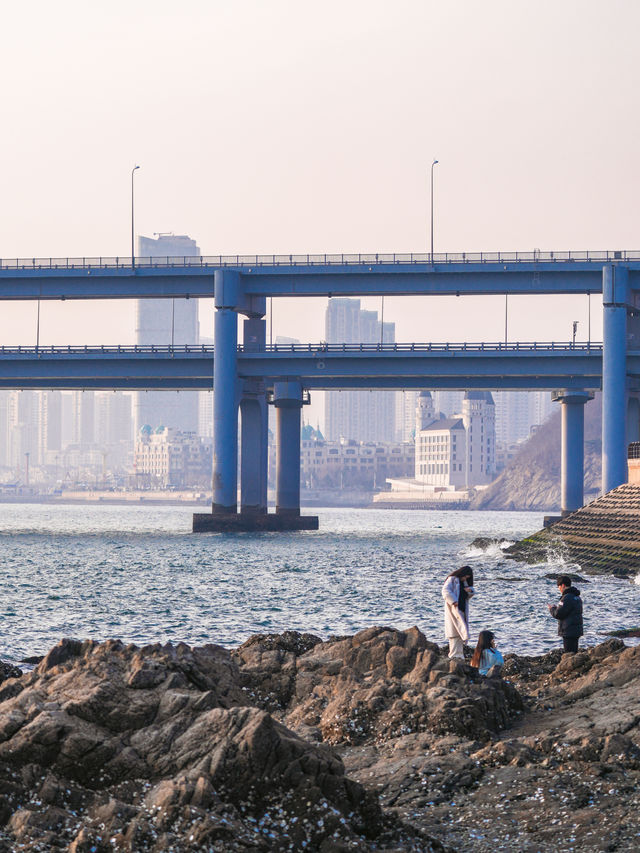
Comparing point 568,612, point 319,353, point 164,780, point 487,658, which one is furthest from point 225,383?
point 164,780

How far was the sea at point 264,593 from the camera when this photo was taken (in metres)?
33.0

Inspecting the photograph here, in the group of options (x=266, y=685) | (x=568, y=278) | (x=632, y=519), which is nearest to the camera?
(x=266, y=685)

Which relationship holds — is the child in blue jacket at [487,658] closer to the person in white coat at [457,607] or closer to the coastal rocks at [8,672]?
the person in white coat at [457,607]

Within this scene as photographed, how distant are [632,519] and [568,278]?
27.2 metres

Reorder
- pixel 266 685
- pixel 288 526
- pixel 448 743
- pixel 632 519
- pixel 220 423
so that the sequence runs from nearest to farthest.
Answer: pixel 448 743
pixel 266 685
pixel 632 519
pixel 220 423
pixel 288 526

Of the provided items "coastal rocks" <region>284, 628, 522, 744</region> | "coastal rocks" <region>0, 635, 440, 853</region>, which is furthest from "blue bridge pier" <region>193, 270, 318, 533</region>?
"coastal rocks" <region>0, 635, 440, 853</region>

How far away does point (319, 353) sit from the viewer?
85375 millimetres

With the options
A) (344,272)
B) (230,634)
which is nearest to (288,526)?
(344,272)

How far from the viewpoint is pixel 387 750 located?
15625 mm

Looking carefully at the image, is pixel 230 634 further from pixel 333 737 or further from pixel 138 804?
pixel 138 804

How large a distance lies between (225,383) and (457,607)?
6484cm

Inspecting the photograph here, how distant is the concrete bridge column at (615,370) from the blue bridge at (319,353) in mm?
62

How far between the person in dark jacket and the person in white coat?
65.9 inches

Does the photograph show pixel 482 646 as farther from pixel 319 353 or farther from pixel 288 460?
pixel 288 460
